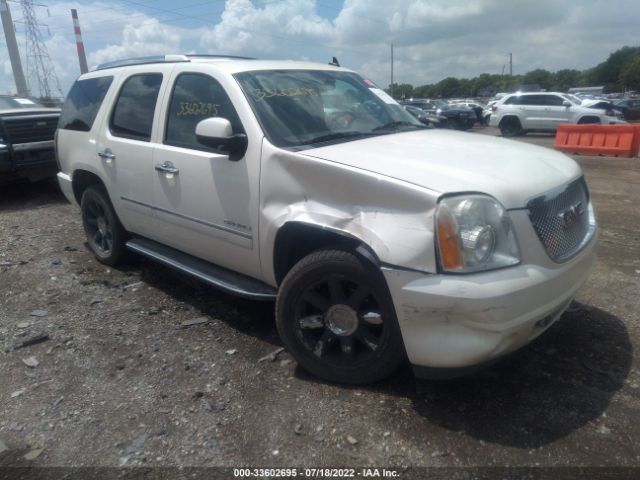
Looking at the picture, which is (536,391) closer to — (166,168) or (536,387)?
(536,387)

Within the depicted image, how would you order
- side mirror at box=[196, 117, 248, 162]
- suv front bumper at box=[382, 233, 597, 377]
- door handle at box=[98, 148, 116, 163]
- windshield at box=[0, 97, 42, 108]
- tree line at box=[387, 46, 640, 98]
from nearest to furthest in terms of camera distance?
suv front bumper at box=[382, 233, 597, 377], side mirror at box=[196, 117, 248, 162], door handle at box=[98, 148, 116, 163], windshield at box=[0, 97, 42, 108], tree line at box=[387, 46, 640, 98]

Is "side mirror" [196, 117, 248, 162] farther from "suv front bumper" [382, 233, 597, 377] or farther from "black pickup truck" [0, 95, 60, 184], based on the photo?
"black pickup truck" [0, 95, 60, 184]

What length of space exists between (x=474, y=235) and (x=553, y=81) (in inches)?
4163

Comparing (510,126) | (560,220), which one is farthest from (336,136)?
(510,126)

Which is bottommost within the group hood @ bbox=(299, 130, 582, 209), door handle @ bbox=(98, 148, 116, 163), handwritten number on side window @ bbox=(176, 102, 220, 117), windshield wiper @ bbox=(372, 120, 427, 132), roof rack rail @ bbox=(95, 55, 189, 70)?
door handle @ bbox=(98, 148, 116, 163)

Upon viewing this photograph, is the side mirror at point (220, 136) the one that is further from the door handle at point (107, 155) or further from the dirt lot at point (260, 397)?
the door handle at point (107, 155)

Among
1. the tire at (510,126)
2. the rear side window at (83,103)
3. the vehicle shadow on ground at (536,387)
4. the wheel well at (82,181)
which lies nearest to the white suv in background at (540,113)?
the tire at (510,126)

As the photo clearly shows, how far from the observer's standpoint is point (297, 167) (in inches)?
115

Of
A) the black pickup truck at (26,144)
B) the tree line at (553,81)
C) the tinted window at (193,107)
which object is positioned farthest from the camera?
the tree line at (553,81)

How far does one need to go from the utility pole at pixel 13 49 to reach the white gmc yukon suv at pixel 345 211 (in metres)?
32.3

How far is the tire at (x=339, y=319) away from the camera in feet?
8.86

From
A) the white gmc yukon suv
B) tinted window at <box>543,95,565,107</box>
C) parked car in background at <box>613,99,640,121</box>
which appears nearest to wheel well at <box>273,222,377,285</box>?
the white gmc yukon suv

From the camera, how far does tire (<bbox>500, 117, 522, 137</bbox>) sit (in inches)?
811

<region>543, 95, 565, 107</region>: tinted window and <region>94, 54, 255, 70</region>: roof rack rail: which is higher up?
<region>94, 54, 255, 70</region>: roof rack rail
